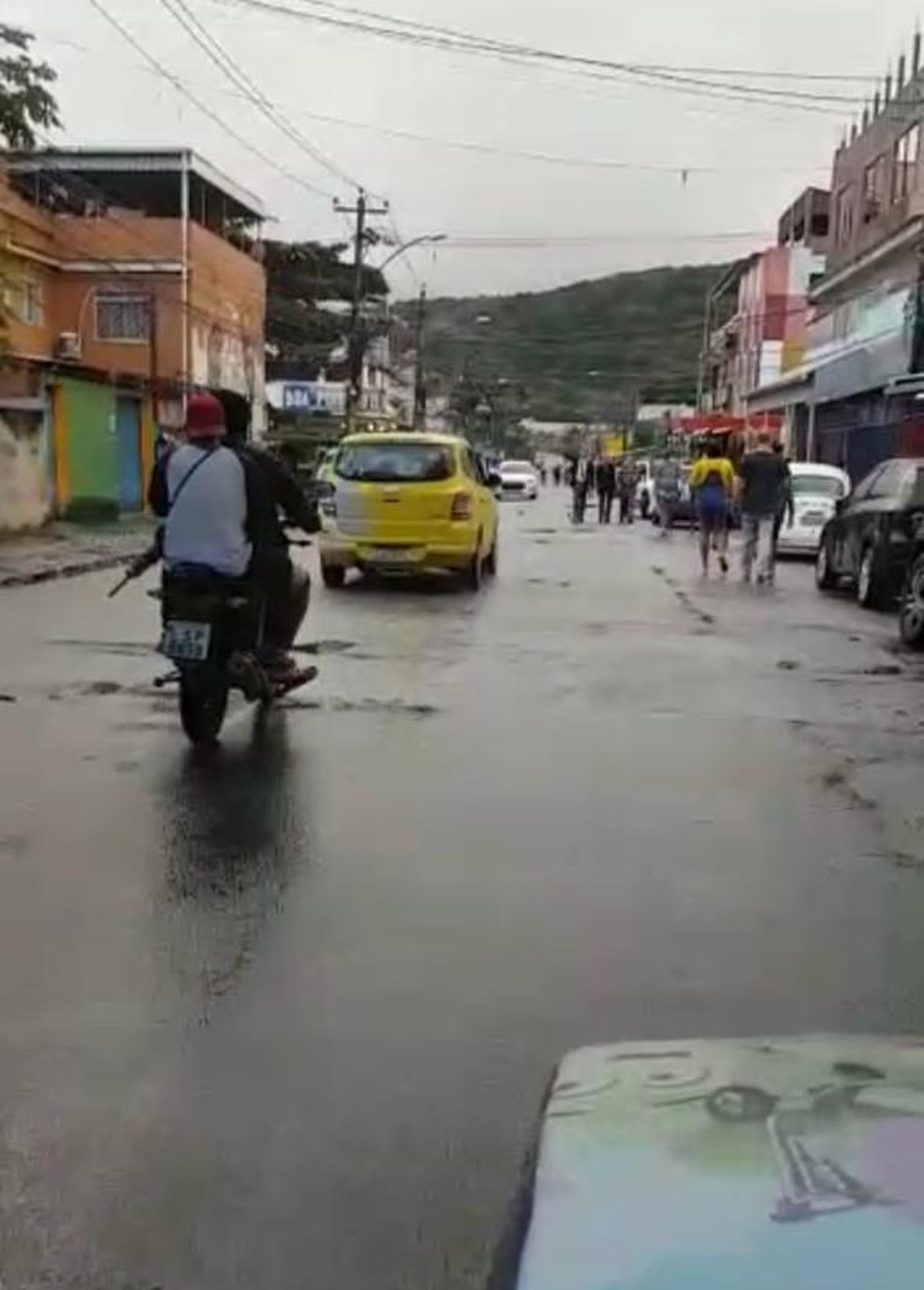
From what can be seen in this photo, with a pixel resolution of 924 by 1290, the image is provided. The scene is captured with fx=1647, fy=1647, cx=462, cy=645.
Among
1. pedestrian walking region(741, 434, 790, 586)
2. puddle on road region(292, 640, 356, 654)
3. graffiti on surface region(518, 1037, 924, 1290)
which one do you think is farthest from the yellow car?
graffiti on surface region(518, 1037, 924, 1290)

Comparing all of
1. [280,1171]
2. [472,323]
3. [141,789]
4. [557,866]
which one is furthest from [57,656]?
[472,323]

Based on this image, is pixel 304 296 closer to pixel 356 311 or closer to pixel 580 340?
pixel 356 311

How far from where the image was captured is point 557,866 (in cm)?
630

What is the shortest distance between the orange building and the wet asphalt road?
79.6 ft

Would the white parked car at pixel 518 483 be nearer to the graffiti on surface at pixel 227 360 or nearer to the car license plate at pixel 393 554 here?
the graffiti on surface at pixel 227 360

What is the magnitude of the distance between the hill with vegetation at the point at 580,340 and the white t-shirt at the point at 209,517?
8936 cm

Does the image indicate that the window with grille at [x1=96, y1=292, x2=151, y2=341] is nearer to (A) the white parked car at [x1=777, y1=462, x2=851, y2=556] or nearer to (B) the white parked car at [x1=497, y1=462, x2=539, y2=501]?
(A) the white parked car at [x1=777, y1=462, x2=851, y2=556]

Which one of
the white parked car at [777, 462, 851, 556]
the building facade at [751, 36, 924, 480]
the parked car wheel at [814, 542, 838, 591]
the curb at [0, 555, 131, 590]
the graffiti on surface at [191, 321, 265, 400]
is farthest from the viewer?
the graffiti on surface at [191, 321, 265, 400]

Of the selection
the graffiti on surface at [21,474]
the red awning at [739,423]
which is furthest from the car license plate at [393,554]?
the red awning at [739,423]

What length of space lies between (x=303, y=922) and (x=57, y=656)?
23.8ft

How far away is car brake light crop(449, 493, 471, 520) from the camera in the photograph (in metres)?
18.6

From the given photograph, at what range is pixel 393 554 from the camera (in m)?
18.7

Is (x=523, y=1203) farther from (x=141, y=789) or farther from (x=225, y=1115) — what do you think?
(x=141, y=789)

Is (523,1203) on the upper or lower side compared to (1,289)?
lower
